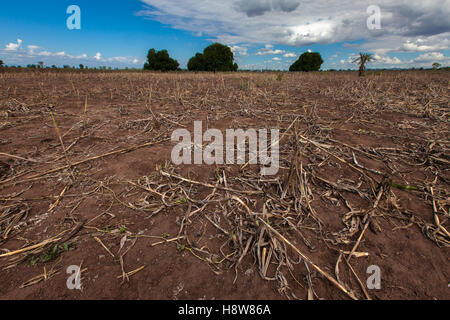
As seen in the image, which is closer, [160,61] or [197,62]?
[160,61]

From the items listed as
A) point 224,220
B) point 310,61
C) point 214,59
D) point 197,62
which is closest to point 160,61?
point 197,62

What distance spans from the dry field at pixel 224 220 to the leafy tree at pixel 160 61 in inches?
2003

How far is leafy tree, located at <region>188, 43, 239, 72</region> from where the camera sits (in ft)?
161

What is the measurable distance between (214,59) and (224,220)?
5304 centimetres

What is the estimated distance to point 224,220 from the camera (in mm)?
2045

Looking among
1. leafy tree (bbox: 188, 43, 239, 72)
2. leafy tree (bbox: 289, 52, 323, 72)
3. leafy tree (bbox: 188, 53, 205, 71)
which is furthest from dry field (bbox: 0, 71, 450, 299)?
leafy tree (bbox: 289, 52, 323, 72)

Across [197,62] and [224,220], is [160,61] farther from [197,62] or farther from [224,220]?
[224,220]

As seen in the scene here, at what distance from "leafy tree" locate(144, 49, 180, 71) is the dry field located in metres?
50.9

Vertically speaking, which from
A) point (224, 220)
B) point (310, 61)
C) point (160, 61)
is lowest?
point (224, 220)

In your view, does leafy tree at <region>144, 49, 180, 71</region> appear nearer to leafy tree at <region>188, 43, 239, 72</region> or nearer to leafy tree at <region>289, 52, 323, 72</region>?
leafy tree at <region>188, 43, 239, 72</region>

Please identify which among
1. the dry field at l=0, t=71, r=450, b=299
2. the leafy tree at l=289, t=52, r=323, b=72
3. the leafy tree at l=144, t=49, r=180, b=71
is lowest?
the dry field at l=0, t=71, r=450, b=299

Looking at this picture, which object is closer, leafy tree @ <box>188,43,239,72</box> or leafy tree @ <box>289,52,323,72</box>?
leafy tree @ <box>188,43,239,72</box>
